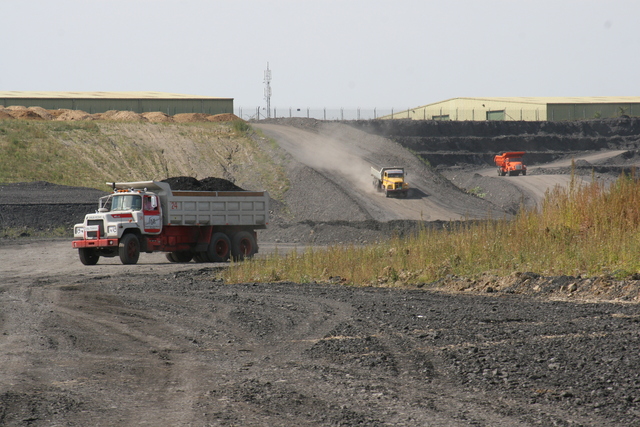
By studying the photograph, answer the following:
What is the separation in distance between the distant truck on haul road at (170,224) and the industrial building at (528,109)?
65.6 meters

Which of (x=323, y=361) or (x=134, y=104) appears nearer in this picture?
(x=323, y=361)

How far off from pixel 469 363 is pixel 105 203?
19212mm

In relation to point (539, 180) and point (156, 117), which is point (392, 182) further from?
point (156, 117)

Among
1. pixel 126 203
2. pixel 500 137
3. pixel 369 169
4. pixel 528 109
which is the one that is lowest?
pixel 126 203

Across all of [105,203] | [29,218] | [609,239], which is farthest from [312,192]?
[609,239]

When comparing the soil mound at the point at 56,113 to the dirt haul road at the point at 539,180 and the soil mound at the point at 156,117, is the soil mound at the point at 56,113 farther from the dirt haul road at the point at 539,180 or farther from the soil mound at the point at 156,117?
the dirt haul road at the point at 539,180

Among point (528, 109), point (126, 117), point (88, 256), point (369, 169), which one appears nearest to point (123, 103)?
point (126, 117)

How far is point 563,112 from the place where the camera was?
289 feet

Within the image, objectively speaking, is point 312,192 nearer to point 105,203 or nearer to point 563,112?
point 105,203

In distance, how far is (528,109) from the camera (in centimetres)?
8838

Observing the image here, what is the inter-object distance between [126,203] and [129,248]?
154cm

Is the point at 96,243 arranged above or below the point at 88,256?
above

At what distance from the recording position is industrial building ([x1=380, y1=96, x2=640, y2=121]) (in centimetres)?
8769

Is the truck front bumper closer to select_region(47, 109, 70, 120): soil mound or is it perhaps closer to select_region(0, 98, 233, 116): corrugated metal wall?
select_region(47, 109, 70, 120): soil mound
